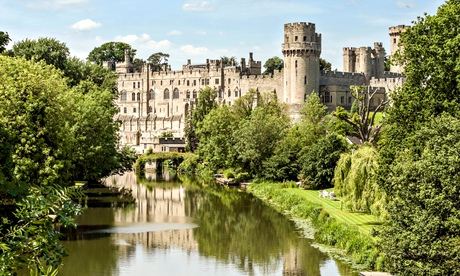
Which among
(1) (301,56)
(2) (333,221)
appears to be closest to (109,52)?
(1) (301,56)

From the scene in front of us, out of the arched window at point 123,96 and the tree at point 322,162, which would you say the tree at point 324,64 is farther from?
the tree at point 322,162

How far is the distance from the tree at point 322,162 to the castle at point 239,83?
1545 inches

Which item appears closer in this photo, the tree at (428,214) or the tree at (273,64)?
the tree at (428,214)

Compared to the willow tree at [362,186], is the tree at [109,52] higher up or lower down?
higher up

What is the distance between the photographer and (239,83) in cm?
10581

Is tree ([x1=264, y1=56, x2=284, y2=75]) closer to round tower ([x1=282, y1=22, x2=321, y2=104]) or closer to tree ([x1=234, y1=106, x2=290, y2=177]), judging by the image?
round tower ([x1=282, y1=22, x2=321, y2=104])

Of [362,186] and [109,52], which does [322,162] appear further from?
[109,52]

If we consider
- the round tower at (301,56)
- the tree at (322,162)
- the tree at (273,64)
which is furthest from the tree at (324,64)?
the tree at (322,162)

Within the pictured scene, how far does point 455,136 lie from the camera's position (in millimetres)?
21312

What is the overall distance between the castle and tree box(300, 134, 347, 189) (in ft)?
129

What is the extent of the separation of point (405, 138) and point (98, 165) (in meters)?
24.8

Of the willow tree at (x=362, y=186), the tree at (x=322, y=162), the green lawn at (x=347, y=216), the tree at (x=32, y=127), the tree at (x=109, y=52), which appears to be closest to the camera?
the tree at (x=32, y=127)

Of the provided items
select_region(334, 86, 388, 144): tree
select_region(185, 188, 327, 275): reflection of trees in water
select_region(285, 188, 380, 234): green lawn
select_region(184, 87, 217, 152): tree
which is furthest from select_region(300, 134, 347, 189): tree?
select_region(184, 87, 217, 152): tree

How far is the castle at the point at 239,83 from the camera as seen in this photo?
91375 mm
